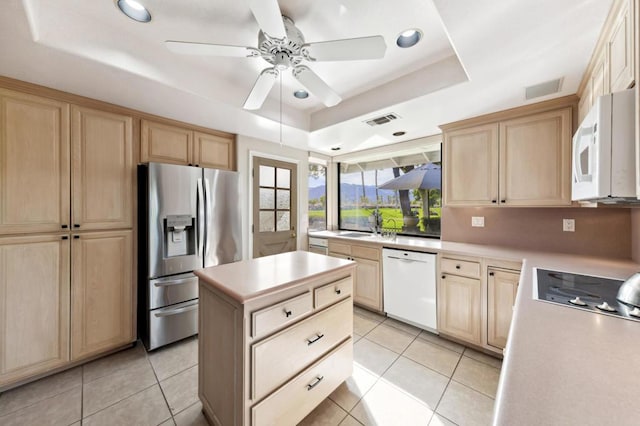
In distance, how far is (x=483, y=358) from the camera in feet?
7.18

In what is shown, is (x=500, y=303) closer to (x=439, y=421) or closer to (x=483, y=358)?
(x=483, y=358)

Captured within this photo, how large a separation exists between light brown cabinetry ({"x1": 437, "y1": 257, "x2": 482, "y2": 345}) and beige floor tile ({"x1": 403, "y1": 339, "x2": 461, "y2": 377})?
8.6 inches

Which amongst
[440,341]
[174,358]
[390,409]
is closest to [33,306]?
[174,358]

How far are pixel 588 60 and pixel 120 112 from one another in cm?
375

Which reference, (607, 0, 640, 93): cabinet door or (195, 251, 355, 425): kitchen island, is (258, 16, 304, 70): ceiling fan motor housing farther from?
(607, 0, 640, 93): cabinet door

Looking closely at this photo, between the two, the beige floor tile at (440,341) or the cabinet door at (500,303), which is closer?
the cabinet door at (500,303)

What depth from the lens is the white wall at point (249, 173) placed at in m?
3.16

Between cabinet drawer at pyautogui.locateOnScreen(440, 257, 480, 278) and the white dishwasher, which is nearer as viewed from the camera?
cabinet drawer at pyautogui.locateOnScreen(440, 257, 480, 278)

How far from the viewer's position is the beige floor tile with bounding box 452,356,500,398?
183cm

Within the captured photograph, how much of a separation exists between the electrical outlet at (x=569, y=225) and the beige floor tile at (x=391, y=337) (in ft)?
5.98

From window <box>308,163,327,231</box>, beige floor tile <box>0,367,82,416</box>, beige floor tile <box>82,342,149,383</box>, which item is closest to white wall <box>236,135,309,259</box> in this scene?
window <box>308,163,327,231</box>

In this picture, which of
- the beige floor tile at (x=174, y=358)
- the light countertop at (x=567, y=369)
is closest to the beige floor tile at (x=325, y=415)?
the beige floor tile at (x=174, y=358)

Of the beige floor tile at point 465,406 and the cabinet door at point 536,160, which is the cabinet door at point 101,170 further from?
the cabinet door at point 536,160

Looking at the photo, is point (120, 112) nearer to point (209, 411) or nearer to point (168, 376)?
point (168, 376)
